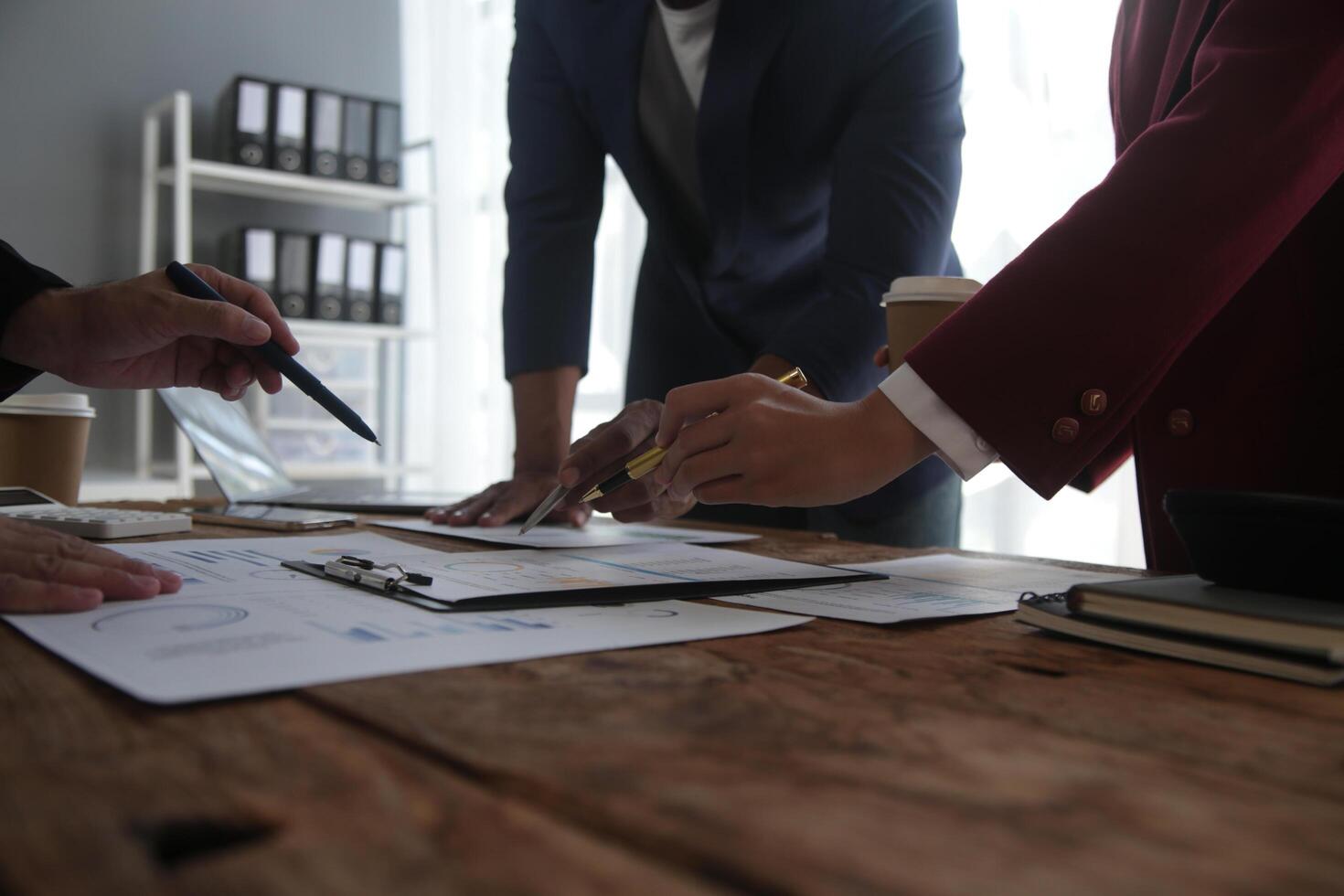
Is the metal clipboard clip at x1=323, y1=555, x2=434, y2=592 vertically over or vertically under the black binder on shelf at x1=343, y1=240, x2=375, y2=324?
under

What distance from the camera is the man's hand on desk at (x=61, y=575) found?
580mm

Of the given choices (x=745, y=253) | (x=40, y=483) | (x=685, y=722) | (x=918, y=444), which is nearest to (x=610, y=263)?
(x=745, y=253)

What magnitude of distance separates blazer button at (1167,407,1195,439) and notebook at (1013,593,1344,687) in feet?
1.14

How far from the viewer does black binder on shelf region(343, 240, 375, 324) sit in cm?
336

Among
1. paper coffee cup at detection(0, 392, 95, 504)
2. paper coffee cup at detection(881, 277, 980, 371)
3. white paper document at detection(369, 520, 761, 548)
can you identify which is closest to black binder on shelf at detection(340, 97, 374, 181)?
paper coffee cup at detection(0, 392, 95, 504)

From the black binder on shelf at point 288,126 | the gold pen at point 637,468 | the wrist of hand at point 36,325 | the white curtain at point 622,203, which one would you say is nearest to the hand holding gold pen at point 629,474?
the gold pen at point 637,468

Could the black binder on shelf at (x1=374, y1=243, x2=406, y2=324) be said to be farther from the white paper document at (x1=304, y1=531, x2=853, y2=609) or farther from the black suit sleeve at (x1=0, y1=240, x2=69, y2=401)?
the white paper document at (x1=304, y1=531, x2=853, y2=609)

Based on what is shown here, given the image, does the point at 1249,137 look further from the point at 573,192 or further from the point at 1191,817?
the point at 573,192

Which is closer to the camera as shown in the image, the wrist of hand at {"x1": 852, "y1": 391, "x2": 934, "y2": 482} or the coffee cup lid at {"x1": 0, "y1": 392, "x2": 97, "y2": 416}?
the wrist of hand at {"x1": 852, "y1": 391, "x2": 934, "y2": 482}

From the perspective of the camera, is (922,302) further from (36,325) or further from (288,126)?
(288,126)

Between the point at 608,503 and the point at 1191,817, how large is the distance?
31.3 inches

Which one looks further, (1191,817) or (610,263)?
(610,263)

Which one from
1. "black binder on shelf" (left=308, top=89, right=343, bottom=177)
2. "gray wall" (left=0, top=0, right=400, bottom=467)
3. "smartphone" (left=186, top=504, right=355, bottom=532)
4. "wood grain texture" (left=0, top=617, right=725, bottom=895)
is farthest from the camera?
"black binder on shelf" (left=308, top=89, right=343, bottom=177)

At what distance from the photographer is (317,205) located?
11.9ft
